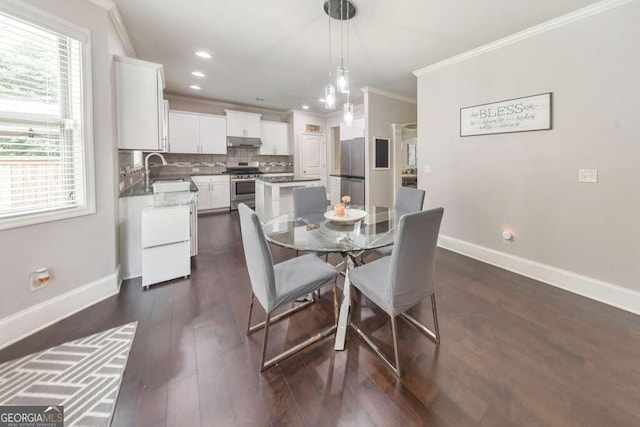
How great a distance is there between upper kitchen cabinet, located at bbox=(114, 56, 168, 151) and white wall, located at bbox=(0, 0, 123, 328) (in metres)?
0.17

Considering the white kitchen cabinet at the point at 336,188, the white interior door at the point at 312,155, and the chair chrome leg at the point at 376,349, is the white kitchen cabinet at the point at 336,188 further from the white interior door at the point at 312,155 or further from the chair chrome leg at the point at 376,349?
the chair chrome leg at the point at 376,349

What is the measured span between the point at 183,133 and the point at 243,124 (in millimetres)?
1376

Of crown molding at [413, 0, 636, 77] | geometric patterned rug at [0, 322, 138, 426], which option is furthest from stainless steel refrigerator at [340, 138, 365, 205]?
geometric patterned rug at [0, 322, 138, 426]

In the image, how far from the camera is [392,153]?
5.18 meters

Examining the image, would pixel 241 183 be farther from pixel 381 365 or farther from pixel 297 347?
pixel 381 365

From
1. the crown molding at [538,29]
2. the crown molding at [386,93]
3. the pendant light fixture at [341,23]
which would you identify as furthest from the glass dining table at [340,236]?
the crown molding at [386,93]

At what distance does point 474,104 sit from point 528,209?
4.57 feet

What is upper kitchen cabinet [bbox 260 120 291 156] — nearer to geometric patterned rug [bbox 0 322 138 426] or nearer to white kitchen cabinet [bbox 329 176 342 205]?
white kitchen cabinet [bbox 329 176 342 205]

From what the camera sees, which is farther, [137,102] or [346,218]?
[137,102]

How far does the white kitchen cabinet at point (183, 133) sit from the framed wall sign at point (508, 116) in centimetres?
530

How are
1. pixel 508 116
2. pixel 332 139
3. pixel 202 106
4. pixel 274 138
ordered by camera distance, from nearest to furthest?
pixel 508 116, pixel 202 106, pixel 274 138, pixel 332 139

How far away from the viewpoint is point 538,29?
8.29 feet

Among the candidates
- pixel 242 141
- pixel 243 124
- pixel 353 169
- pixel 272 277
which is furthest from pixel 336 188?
pixel 272 277

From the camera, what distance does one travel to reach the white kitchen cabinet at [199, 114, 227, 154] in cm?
588
